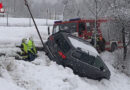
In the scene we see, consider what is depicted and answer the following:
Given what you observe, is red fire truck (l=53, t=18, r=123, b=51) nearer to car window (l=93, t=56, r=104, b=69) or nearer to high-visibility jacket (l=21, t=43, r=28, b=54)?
high-visibility jacket (l=21, t=43, r=28, b=54)


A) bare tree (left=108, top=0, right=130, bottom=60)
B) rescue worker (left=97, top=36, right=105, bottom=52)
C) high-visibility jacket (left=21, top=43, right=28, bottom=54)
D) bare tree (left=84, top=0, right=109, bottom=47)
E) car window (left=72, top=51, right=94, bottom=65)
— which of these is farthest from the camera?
rescue worker (left=97, top=36, right=105, bottom=52)

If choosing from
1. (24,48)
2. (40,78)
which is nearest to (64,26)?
(24,48)

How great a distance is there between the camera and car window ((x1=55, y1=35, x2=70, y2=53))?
8173 millimetres

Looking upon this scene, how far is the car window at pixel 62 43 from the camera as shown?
8.17 m

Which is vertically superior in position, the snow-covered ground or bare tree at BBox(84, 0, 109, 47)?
bare tree at BBox(84, 0, 109, 47)

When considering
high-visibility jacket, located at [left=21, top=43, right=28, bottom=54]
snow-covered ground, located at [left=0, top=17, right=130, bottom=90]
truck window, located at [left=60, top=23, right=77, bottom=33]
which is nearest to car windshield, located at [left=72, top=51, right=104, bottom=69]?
snow-covered ground, located at [left=0, top=17, right=130, bottom=90]

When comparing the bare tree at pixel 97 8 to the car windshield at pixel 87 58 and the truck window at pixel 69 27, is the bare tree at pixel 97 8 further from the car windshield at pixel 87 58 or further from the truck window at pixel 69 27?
the car windshield at pixel 87 58

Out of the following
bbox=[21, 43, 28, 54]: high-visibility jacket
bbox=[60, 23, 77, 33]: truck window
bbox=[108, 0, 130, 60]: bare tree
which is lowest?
bbox=[21, 43, 28, 54]: high-visibility jacket

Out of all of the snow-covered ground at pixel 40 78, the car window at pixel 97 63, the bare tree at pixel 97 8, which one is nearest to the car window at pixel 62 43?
the snow-covered ground at pixel 40 78

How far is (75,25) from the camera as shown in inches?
520

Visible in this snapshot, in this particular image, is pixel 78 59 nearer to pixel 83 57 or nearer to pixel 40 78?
pixel 83 57

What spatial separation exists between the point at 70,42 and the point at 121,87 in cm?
309

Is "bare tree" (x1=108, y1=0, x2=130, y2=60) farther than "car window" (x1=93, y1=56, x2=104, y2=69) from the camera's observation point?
Yes

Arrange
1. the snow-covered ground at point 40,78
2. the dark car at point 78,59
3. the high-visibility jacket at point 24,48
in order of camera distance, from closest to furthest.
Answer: the snow-covered ground at point 40,78
the dark car at point 78,59
the high-visibility jacket at point 24,48
